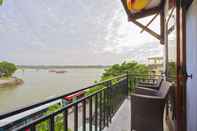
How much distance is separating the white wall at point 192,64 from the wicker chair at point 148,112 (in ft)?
1.27

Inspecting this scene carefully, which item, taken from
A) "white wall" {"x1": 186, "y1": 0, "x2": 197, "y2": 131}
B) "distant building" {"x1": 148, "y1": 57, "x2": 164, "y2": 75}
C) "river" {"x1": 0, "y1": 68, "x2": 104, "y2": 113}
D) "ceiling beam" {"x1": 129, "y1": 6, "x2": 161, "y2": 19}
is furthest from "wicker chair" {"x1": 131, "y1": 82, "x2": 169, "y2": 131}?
"river" {"x1": 0, "y1": 68, "x2": 104, "y2": 113}

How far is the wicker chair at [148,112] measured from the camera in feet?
7.84

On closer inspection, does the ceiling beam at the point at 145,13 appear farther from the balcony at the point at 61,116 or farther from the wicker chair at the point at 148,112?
the wicker chair at the point at 148,112

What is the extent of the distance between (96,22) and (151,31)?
1482 centimetres

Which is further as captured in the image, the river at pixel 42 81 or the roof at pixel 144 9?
the river at pixel 42 81

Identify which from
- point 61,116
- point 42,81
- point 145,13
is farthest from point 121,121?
point 42,81

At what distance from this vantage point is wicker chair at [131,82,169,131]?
2.39 m

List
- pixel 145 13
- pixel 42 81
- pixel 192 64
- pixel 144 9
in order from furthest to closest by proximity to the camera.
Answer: pixel 42 81, pixel 145 13, pixel 144 9, pixel 192 64

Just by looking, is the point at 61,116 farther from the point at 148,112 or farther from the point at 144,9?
the point at 144,9

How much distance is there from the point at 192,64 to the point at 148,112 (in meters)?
0.83

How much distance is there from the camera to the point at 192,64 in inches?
76.6

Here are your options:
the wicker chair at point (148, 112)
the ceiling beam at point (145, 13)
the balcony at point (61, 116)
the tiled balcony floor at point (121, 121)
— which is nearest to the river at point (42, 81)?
the ceiling beam at point (145, 13)

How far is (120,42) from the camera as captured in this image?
21453mm

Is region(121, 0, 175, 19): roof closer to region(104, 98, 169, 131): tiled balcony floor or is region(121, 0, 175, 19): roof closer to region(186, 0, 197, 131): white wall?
region(104, 98, 169, 131): tiled balcony floor
